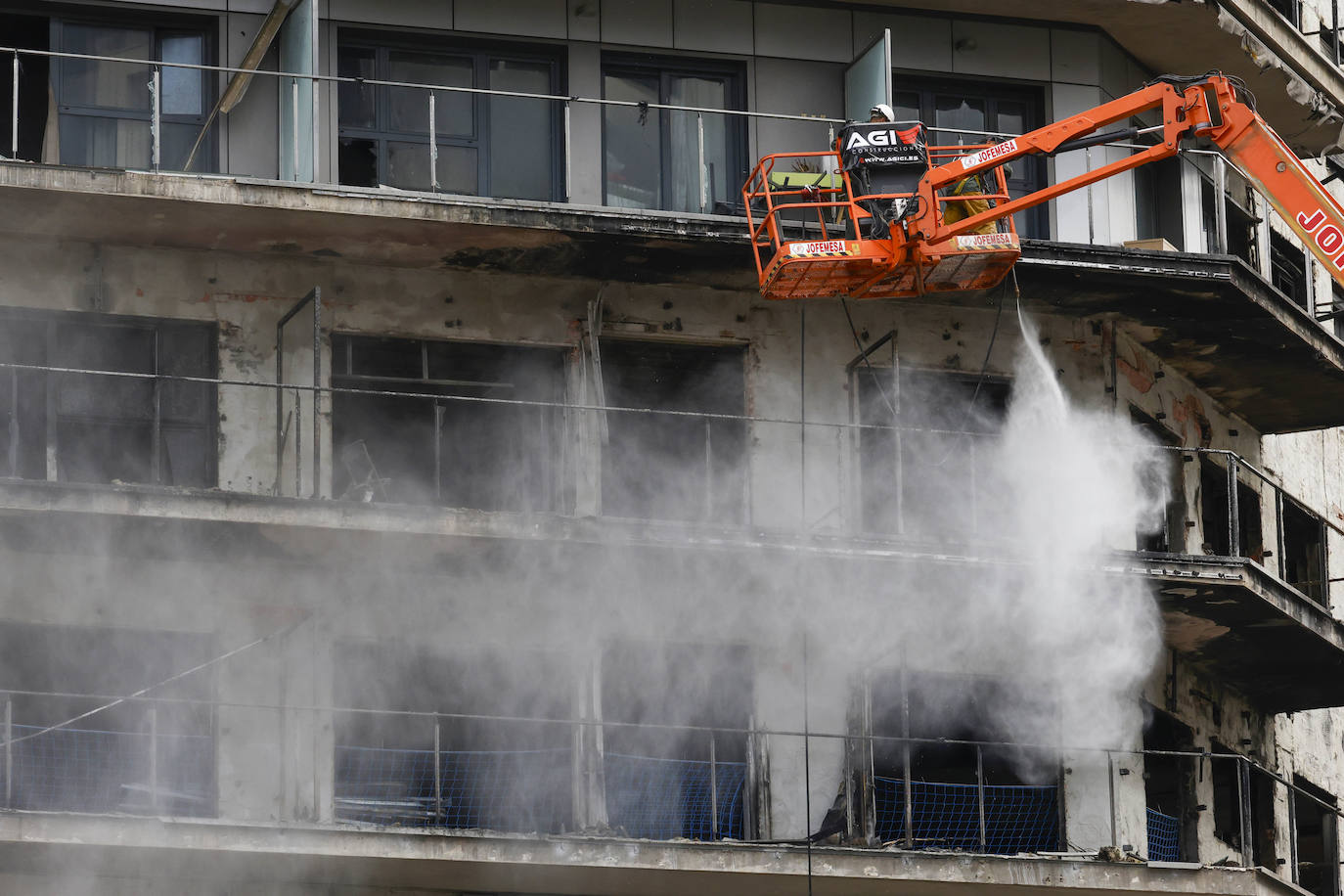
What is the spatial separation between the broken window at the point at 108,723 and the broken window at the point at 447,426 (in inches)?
90.0

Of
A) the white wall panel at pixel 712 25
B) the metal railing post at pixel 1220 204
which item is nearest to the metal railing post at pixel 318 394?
the white wall panel at pixel 712 25

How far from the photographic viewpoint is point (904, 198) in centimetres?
2316

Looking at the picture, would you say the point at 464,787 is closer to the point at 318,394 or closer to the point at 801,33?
the point at 318,394

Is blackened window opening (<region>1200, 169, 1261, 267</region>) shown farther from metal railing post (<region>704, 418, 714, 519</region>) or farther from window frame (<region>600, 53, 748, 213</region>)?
metal railing post (<region>704, 418, 714, 519</region>)

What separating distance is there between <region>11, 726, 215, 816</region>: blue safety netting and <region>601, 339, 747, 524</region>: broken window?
175 inches

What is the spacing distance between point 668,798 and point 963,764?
117 inches

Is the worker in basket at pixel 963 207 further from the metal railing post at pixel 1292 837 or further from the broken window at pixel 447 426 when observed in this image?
the metal railing post at pixel 1292 837

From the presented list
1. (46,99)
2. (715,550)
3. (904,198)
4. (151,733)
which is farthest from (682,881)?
(46,99)

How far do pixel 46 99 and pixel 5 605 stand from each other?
4534 millimetres

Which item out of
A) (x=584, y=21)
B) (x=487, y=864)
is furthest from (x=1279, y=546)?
(x=487, y=864)

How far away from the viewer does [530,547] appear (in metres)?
23.3

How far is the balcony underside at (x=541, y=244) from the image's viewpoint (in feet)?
75.3

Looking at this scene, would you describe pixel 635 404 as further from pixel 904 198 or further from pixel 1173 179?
pixel 1173 179

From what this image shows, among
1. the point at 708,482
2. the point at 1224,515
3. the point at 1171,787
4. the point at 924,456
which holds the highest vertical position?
the point at 924,456
